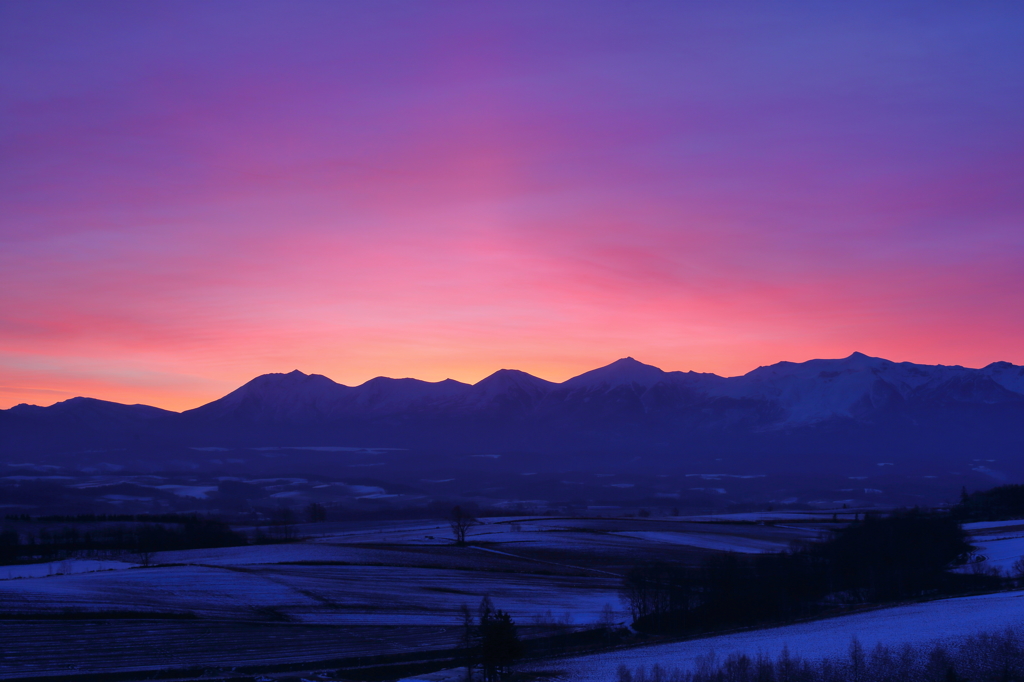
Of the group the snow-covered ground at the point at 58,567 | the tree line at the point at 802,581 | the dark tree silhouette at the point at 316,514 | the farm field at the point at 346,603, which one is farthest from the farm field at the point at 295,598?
the dark tree silhouette at the point at 316,514

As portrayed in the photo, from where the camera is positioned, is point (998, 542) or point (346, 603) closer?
point (346, 603)

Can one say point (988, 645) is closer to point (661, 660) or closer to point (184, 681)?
point (661, 660)

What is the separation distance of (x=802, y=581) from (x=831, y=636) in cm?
2745

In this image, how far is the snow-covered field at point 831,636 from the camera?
43250mm

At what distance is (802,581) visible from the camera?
2886 inches

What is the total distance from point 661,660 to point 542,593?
2638 centimetres

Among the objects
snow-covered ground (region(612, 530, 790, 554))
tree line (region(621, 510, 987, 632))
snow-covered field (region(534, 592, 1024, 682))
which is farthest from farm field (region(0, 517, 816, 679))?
snow-covered field (region(534, 592, 1024, 682))

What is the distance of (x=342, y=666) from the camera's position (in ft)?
149

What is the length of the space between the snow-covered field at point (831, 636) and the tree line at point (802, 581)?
24.4 ft

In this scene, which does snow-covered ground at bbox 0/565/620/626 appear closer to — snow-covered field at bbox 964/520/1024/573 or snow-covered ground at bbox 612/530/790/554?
snow-covered ground at bbox 612/530/790/554

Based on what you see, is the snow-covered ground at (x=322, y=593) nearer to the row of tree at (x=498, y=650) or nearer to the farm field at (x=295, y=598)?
the farm field at (x=295, y=598)

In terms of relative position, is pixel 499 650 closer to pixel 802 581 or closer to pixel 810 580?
pixel 802 581

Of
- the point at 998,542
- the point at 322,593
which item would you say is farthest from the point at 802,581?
the point at 322,593

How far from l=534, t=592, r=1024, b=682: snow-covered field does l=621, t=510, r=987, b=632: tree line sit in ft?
24.4
